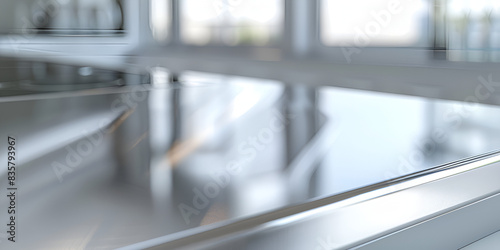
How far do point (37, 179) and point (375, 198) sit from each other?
186 millimetres

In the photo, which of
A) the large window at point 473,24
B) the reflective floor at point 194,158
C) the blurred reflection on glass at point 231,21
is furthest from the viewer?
the blurred reflection on glass at point 231,21

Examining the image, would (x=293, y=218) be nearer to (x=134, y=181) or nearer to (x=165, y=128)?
(x=134, y=181)

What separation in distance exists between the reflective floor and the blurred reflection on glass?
1026 mm

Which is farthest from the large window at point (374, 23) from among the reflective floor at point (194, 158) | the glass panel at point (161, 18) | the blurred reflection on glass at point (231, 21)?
the glass panel at point (161, 18)

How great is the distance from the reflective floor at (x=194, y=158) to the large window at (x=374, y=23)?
0.63 meters

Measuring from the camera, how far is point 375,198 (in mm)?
275

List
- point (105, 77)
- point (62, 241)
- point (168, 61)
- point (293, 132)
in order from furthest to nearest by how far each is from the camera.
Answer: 1. point (168, 61)
2. point (105, 77)
3. point (293, 132)
4. point (62, 241)

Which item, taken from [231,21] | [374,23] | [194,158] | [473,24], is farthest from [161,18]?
[194,158]

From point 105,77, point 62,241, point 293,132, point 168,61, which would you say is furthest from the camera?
point 168,61

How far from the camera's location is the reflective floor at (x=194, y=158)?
0.72 ft

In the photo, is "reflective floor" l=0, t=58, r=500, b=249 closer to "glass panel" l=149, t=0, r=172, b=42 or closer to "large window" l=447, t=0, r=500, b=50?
"large window" l=447, t=0, r=500, b=50

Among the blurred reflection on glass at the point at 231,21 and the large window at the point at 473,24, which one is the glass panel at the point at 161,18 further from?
the large window at the point at 473,24

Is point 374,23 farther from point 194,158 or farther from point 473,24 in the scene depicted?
point 194,158

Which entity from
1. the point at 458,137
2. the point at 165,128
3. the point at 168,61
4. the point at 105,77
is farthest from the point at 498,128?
the point at 168,61
